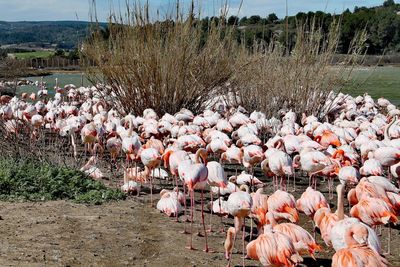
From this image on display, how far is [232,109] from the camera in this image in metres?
11.6

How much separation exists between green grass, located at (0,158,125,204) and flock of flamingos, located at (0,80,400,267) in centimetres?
38

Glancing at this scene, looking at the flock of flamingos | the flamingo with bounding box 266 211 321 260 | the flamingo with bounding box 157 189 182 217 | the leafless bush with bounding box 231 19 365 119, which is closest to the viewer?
the flock of flamingos

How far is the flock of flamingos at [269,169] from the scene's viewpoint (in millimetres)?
4090

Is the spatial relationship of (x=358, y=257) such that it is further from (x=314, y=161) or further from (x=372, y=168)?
(x=372, y=168)

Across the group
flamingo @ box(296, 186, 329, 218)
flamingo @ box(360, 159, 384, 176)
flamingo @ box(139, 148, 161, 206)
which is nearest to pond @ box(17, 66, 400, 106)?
flamingo @ box(360, 159, 384, 176)

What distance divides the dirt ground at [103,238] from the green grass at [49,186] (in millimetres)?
199

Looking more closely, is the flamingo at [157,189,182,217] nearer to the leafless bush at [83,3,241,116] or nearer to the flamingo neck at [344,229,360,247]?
the flamingo neck at [344,229,360,247]

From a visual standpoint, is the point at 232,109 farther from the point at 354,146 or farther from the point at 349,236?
the point at 349,236

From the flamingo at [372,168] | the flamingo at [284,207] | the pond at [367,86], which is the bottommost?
the pond at [367,86]

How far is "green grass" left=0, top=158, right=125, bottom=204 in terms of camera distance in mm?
6262

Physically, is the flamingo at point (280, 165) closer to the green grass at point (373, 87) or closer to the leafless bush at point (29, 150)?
the leafless bush at point (29, 150)

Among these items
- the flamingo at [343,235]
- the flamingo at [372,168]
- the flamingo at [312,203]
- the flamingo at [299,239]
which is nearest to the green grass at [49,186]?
the flamingo at [312,203]

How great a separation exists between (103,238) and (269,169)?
2.29 meters

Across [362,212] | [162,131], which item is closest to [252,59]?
[162,131]
